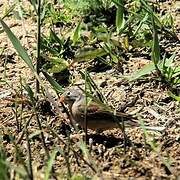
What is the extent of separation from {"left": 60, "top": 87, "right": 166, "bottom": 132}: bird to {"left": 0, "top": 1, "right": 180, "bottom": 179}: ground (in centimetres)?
11

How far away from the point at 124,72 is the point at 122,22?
2.41 feet

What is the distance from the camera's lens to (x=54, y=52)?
18.2ft

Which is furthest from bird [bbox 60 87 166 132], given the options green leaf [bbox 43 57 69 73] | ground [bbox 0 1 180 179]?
green leaf [bbox 43 57 69 73]

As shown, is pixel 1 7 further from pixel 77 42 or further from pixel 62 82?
pixel 62 82

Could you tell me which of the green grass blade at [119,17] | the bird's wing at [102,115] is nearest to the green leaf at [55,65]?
the green grass blade at [119,17]

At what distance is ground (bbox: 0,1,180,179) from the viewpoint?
3.88 m

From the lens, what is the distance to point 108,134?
14.8 feet

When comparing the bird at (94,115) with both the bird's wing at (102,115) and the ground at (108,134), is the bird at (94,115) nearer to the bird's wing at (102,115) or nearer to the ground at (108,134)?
the bird's wing at (102,115)

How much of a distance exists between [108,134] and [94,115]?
0.23 m

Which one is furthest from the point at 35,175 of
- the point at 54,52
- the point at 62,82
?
the point at 54,52

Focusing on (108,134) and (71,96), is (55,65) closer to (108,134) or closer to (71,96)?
(71,96)

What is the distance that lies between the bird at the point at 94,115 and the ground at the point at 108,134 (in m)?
0.11

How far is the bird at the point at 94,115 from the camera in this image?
4.32 metres

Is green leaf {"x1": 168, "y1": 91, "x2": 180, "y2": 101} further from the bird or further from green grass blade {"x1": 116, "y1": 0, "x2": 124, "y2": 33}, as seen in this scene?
green grass blade {"x1": 116, "y1": 0, "x2": 124, "y2": 33}
